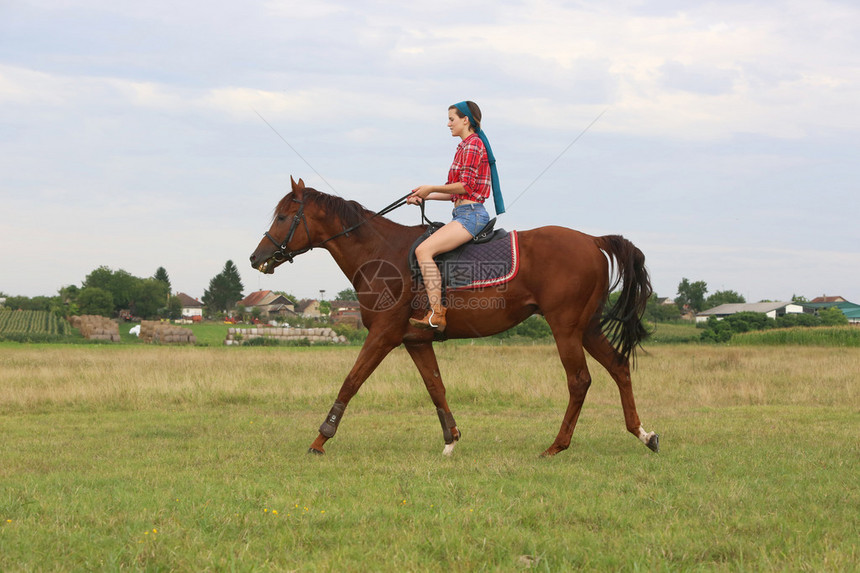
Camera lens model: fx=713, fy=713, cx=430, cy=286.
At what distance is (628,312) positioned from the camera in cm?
798

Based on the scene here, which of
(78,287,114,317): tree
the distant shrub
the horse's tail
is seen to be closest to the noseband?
the horse's tail

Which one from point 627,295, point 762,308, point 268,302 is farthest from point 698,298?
point 627,295

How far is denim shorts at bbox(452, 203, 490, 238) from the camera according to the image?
25.4ft

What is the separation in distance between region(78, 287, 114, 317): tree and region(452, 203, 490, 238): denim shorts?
9401cm

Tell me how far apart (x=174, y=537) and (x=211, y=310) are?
146843 millimetres

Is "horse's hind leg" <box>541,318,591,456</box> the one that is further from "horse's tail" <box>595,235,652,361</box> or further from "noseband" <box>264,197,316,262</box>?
"noseband" <box>264,197,316,262</box>

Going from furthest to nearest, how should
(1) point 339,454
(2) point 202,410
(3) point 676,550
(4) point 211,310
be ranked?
(4) point 211,310
(2) point 202,410
(1) point 339,454
(3) point 676,550

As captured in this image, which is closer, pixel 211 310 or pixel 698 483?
pixel 698 483

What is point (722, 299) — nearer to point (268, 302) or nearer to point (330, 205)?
point (268, 302)

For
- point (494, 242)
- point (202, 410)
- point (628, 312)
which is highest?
point (494, 242)

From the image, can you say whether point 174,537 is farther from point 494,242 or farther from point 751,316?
point 751,316

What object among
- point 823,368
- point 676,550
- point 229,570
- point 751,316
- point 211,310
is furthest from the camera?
point 211,310

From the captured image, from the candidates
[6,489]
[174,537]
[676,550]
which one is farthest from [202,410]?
[676,550]

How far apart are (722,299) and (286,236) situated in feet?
347
